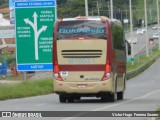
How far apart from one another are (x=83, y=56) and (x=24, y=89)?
33.9 feet

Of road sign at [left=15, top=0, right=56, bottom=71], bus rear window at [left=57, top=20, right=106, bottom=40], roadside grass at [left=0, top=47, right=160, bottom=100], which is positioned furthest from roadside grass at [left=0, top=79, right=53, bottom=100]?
bus rear window at [left=57, top=20, right=106, bottom=40]

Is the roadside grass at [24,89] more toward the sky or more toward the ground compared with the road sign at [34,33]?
more toward the ground

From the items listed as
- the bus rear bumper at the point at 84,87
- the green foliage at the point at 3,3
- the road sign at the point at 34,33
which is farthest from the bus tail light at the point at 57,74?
the green foliage at the point at 3,3

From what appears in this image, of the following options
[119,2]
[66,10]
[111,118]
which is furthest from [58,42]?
[119,2]

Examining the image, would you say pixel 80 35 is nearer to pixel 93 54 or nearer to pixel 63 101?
pixel 93 54

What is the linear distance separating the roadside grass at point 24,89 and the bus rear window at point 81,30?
6.16 meters

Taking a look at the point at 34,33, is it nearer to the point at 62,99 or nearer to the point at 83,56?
the point at 62,99

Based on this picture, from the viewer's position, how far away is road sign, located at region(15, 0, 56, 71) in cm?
3834

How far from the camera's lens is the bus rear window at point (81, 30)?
28109mm

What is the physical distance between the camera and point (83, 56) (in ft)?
92.5

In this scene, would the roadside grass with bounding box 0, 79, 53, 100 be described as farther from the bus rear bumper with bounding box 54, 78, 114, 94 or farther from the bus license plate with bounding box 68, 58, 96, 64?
the bus license plate with bounding box 68, 58, 96, 64

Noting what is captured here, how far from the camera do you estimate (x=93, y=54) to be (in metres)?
28.1

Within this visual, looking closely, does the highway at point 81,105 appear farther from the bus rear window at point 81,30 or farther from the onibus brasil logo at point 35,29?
the onibus brasil logo at point 35,29

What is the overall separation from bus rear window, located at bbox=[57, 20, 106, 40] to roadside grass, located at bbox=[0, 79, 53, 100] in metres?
6.16
